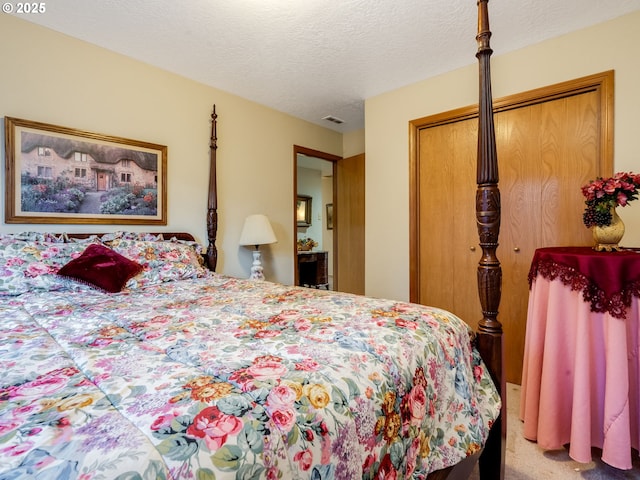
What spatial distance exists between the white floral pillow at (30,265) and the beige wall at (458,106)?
2.50m

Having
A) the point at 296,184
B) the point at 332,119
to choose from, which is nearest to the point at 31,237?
the point at 296,184

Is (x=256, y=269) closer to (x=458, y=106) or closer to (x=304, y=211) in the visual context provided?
(x=458, y=106)

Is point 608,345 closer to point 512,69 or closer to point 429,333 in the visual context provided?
point 429,333

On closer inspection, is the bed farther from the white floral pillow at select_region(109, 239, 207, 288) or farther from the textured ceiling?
the textured ceiling

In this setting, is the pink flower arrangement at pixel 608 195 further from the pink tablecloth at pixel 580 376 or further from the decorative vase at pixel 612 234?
the pink tablecloth at pixel 580 376

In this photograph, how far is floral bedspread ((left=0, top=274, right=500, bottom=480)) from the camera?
487mm

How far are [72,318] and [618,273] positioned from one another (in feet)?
7.37

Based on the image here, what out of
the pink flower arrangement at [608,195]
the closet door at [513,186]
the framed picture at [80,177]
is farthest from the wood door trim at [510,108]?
the framed picture at [80,177]

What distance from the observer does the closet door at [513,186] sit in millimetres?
2195

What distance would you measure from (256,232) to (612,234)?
2.53 m

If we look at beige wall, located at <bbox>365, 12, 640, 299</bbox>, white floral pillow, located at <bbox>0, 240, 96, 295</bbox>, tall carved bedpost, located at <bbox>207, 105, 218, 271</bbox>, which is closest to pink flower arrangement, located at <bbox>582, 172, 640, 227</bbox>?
beige wall, located at <bbox>365, 12, 640, 299</bbox>

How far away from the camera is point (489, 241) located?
1.30 meters

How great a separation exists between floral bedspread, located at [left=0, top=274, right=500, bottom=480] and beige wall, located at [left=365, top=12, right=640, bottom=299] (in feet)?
5.82

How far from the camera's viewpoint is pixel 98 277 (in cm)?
178
